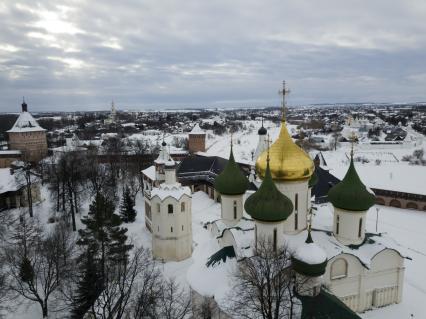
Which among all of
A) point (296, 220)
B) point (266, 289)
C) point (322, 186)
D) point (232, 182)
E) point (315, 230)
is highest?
point (232, 182)

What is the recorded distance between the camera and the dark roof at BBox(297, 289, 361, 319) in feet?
34.1

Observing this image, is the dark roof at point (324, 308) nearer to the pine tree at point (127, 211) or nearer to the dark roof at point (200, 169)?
the pine tree at point (127, 211)

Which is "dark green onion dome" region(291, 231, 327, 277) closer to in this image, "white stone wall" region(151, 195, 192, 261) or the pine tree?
"white stone wall" region(151, 195, 192, 261)

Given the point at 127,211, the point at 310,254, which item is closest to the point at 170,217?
the point at 127,211

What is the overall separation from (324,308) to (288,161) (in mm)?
5084

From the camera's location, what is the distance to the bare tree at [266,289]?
33.4ft

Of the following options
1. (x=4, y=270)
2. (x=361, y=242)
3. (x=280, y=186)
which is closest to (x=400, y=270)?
(x=361, y=242)

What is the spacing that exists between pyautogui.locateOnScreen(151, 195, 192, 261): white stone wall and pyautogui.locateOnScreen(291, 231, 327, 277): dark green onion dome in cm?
1054

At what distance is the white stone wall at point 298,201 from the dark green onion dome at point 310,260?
8.34ft

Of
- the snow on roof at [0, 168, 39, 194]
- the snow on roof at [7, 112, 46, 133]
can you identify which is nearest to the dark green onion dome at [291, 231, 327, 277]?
the snow on roof at [0, 168, 39, 194]

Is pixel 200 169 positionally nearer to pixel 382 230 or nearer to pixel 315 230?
pixel 382 230

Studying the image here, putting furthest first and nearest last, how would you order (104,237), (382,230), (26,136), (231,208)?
(26,136) < (382,230) < (104,237) < (231,208)

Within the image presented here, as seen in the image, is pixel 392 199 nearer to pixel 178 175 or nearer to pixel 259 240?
pixel 178 175

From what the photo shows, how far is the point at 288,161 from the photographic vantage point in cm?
1308
